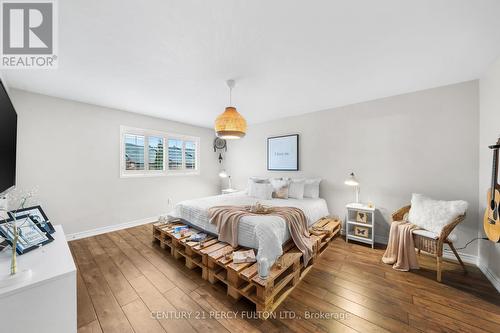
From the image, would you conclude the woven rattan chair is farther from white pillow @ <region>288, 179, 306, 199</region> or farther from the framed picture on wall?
the framed picture on wall

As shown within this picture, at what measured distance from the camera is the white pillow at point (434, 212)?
2.06m

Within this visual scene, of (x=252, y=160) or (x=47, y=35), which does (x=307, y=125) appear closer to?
(x=252, y=160)

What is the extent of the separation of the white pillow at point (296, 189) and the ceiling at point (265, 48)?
1.65m

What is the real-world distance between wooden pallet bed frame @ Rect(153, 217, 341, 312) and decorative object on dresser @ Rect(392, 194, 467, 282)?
1104mm

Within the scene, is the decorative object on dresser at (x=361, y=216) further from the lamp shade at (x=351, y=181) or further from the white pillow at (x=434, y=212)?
the white pillow at (x=434, y=212)

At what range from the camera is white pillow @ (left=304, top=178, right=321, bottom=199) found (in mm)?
3488

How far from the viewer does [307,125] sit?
3.82 meters

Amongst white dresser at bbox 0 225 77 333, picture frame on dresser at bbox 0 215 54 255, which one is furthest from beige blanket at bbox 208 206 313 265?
picture frame on dresser at bbox 0 215 54 255

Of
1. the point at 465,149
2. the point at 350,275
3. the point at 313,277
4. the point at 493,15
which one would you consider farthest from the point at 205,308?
the point at 465,149

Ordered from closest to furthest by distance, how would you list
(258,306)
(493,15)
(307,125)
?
1. (493,15)
2. (258,306)
3. (307,125)

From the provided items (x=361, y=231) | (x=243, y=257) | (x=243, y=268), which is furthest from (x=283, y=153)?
(x=243, y=268)

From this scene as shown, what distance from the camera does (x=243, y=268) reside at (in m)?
1.72

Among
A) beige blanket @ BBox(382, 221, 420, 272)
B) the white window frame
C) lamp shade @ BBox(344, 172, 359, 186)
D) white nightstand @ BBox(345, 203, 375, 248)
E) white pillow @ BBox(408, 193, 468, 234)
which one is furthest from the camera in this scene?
the white window frame

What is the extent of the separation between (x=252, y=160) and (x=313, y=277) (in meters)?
3.19
